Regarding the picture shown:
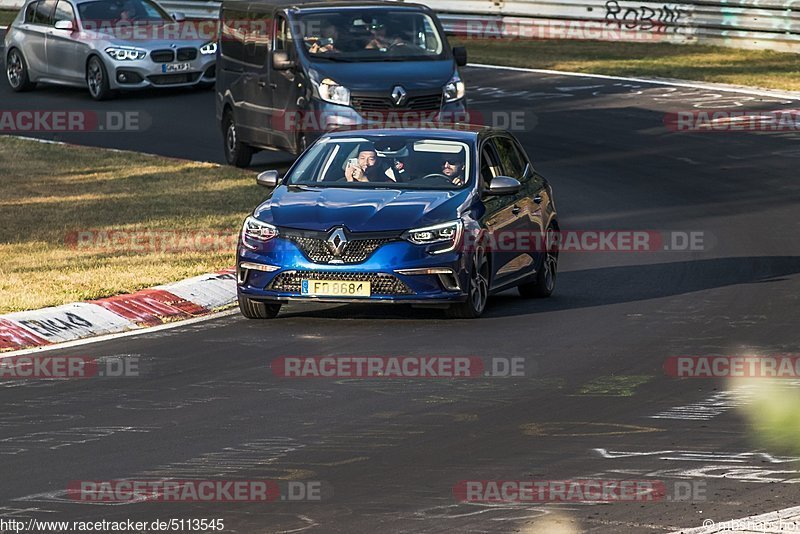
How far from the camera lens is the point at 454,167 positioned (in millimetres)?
15211

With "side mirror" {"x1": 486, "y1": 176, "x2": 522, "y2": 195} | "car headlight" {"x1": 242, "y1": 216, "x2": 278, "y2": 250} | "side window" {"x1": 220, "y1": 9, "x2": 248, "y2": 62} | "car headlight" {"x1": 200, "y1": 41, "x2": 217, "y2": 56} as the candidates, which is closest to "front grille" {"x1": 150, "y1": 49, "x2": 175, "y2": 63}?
"car headlight" {"x1": 200, "y1": 41, "x2": 217, "y2": 56}

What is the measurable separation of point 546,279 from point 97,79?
16.9 metres

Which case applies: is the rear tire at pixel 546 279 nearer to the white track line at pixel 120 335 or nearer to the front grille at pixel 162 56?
the white track line at pixel 120 335

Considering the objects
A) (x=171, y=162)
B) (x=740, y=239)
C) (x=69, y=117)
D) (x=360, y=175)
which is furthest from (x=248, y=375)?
(x=69, y=117)

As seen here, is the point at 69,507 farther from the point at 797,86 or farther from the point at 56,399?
the point at 797,86

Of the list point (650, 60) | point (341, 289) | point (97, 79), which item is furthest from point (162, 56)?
point (341, 289)

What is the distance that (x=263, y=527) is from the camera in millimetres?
8148

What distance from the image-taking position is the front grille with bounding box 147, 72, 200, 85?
102 feet

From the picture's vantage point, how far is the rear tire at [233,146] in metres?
→ 24.2

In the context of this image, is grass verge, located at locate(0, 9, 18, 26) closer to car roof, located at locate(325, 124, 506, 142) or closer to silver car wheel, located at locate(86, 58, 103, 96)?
silver car wheel, located at locate(86, 58, 103, 96)

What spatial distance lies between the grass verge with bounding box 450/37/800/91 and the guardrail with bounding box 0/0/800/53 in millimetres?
254
